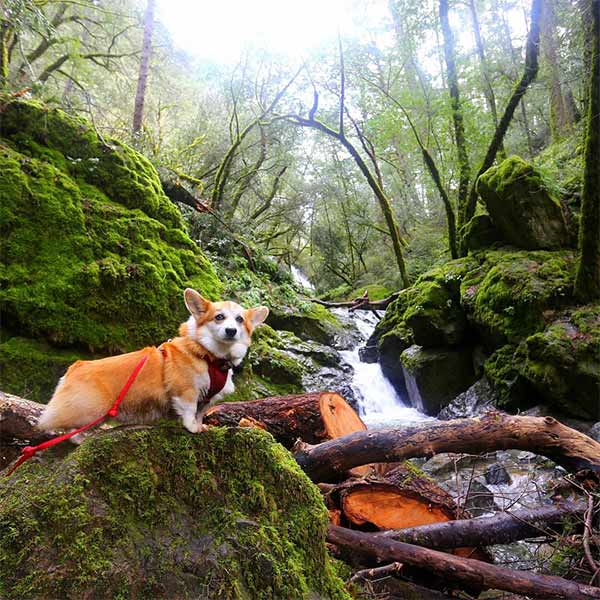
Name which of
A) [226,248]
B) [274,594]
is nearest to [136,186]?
[226,248]

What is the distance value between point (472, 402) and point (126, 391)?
9.41m

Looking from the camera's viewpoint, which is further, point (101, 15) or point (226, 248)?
point (101, 15)

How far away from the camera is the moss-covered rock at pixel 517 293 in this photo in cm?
891

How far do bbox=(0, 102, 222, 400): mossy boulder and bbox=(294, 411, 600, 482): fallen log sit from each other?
14.4 ft

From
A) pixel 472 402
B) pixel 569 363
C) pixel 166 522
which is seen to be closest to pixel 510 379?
pixel 472 402

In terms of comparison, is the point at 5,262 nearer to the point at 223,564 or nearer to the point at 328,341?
the point at 223,564

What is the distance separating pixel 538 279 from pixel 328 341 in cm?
684

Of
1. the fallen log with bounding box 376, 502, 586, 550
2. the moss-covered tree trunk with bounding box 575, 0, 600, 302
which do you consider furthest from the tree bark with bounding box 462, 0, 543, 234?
the fallen log with bounding box 376, 502, 586, 550

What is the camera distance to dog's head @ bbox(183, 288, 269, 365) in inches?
107

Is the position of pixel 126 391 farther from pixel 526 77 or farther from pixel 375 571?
pixel 526 77

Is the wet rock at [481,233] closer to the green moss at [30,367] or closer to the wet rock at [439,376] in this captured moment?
the wet rock at [439,376]

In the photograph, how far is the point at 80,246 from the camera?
651 centimetres

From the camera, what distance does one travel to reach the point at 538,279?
9188 millimetres

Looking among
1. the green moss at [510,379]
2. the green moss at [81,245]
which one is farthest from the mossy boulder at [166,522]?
the green moss at [510,379]
